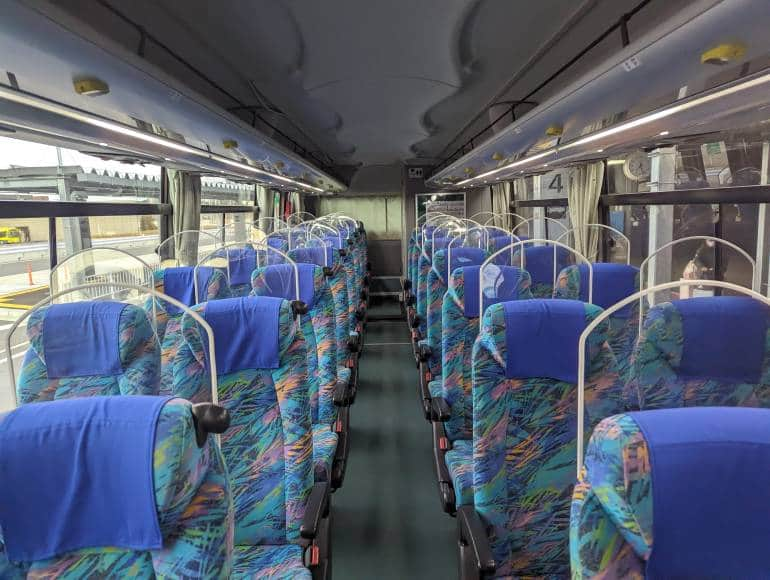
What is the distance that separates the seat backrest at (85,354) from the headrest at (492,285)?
214 cm

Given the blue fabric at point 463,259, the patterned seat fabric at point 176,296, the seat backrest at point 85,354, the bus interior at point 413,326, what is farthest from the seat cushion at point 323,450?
the blue fabric at point 463,259

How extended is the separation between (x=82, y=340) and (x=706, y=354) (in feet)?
9.13

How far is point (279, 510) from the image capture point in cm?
231

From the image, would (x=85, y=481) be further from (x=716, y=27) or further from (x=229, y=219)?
(x=229, y=219)

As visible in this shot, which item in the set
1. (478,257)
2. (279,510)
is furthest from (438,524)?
(478,257)

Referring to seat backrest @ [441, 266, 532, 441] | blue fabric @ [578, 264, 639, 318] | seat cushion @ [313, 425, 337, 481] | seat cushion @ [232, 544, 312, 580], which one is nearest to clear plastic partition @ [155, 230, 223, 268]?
seat cushion @ [313, 425, 337, 481]

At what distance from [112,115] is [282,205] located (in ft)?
31.7

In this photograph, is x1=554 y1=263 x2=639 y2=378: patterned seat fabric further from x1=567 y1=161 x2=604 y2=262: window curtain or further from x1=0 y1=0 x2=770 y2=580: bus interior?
x1=567 y1=161 x2=604 y2=262: window curtain

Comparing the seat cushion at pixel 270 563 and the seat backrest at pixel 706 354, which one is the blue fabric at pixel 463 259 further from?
the seat cushion at pixel 270 563

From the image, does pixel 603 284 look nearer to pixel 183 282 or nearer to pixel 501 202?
pixel 183 282

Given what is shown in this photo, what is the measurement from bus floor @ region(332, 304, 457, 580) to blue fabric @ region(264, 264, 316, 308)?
1.56m

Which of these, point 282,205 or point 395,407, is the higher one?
point 282,205

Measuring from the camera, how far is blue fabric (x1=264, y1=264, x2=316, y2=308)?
4.04 m

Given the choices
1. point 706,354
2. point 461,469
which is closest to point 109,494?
point 461,469
